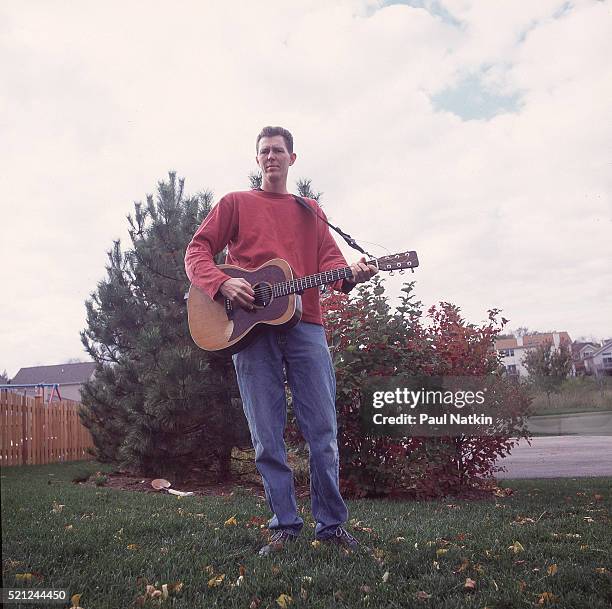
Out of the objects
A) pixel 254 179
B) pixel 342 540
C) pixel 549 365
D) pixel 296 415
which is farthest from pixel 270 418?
pixel 549 365

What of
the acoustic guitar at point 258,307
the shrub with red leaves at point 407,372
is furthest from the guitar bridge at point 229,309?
the shrub with red leaves at point 407,372

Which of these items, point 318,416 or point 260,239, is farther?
point 260,239

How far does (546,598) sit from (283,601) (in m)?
0.87

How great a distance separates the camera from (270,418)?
266 centimetres

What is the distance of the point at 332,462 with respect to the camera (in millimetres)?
2639

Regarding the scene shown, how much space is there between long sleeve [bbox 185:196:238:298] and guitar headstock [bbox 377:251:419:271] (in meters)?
0.81

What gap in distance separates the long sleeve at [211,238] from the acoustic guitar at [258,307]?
0.11 metres

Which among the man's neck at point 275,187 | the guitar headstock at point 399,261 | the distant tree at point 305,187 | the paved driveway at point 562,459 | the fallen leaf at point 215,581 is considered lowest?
the paved driveway at point 562,459

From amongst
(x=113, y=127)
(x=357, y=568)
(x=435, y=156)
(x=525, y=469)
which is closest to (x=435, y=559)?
(x=357, y=568)

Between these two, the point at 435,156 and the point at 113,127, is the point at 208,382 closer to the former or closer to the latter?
the point at 113,127

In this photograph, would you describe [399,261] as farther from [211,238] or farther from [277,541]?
[277,541]

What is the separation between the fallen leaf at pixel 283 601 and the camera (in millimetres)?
1817

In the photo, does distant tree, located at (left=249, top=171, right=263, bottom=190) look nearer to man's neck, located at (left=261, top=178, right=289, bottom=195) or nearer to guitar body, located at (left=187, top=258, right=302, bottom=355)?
man's neck, located at (left=261, top=178, right=289, bottom=195)

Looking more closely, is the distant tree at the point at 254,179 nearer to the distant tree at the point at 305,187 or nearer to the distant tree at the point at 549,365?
the distant tree at the point at 305,187
